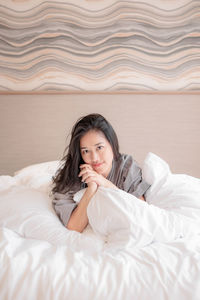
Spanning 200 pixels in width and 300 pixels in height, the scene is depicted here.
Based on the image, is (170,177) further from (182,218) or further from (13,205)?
(13,205)

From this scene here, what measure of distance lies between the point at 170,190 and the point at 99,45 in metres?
1.37

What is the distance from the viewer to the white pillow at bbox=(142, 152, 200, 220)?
3.97 ft

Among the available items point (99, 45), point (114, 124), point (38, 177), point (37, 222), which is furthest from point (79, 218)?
point (99, 45)

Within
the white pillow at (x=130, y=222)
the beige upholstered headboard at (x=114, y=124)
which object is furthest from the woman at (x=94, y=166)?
the beige upholstered headboard at (x=114, y=124)

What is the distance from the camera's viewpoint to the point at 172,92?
221cm

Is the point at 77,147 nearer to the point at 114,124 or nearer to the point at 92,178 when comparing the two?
the point at 92,178

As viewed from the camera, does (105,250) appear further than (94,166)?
No

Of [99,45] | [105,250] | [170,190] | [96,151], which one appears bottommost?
[105,250]

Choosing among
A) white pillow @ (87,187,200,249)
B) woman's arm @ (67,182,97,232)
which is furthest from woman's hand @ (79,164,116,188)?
white pillow @ (87,187,200,249)

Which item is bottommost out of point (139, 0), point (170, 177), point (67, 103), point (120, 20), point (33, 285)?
point (33, 285)

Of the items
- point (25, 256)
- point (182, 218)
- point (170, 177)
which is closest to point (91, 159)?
point (170, 177)

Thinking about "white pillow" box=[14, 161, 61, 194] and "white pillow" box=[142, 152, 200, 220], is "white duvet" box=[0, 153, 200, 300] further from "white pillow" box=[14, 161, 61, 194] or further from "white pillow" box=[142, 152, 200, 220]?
"white pillow" box=[14, 161, 61, 194]

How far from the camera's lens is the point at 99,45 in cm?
222

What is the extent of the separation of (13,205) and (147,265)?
62 cm
